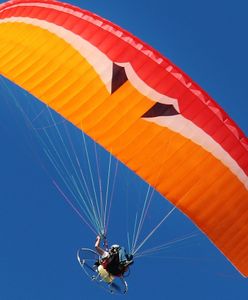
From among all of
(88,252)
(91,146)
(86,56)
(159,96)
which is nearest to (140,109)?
(159,96)

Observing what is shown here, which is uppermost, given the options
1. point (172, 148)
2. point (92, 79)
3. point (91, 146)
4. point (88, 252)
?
point (91, 146)

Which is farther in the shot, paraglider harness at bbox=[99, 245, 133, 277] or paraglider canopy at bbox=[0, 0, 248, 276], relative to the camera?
paraglider harness at bbox=[99, 245, 133, 277]

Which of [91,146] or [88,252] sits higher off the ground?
[91,146]

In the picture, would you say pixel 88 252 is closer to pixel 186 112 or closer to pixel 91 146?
pixel 186 112

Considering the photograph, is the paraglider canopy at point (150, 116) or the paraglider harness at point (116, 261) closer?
the paraglider canopy at point (150, 116)

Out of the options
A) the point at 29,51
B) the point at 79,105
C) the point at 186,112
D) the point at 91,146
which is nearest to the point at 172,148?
the point at 186,112

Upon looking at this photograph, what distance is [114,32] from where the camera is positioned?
52.4 feet

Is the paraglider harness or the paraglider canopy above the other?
the paraglider canopy

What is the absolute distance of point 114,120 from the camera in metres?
15.3

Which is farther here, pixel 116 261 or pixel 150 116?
pixel 116 261

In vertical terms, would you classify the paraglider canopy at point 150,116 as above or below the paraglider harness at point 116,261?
above

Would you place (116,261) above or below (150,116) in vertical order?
below

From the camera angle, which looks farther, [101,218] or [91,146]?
[91,146]

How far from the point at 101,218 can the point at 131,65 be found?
263 centimetres
